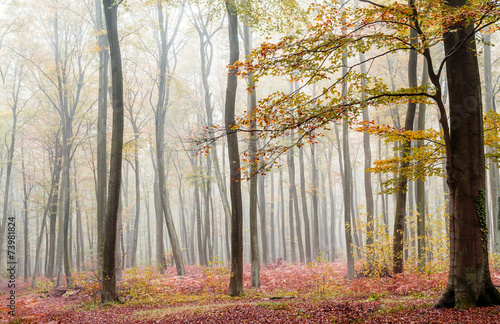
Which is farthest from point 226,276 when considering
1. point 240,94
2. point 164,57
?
point 240,94

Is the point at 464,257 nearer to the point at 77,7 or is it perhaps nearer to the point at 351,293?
the point at 351,293

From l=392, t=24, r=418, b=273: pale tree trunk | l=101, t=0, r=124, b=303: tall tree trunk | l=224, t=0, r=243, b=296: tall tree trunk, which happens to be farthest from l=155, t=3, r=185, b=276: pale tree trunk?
l=392, t=24, r=418, b=273: pale tree trunk

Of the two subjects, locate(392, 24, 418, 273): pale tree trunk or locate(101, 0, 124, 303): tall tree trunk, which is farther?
locate(392, 24, 418, 273): pale tree trunk

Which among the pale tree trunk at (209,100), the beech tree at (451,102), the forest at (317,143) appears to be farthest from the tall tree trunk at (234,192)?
the pale tree trunk at (209,100)

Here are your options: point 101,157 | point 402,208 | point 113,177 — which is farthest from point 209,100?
point 402,208

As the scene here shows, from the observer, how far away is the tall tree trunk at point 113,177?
8953 millimetres

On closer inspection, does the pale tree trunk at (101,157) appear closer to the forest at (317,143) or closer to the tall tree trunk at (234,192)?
the forest at (317,143)

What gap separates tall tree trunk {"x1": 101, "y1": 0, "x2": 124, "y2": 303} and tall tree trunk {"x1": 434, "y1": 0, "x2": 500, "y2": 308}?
8018 millimetres

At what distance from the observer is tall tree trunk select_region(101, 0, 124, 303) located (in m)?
8.95

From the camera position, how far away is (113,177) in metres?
9.07

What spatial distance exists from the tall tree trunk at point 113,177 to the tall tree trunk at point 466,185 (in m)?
8.02

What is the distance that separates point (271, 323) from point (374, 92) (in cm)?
439

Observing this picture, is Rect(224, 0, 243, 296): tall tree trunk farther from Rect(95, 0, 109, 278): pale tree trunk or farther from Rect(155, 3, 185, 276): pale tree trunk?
Rect(155, 3, 185, 276): pale tree trunk

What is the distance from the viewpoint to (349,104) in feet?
18.0
